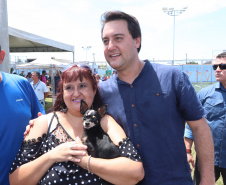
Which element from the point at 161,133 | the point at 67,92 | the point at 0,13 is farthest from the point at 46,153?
the point at 0,13

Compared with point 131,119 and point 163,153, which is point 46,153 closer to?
point 131,119

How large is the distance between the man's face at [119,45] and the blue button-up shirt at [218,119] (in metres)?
2.01

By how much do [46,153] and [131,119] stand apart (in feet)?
2.64

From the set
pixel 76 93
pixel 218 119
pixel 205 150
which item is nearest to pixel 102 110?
pixel 76 93

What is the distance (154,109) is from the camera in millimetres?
1926

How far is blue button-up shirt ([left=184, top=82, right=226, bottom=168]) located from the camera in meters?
3.25

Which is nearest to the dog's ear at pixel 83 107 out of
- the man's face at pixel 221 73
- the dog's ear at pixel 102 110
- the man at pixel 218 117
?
the dog's ear at pixel 102 110

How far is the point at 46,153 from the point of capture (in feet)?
5.69

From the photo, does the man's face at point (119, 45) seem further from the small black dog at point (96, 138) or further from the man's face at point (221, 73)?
the man's face at point (221, 73)

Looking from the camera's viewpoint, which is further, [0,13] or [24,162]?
[0,13]

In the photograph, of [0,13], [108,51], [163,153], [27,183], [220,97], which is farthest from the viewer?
[0,13]

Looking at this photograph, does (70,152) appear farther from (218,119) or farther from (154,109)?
(218,119)

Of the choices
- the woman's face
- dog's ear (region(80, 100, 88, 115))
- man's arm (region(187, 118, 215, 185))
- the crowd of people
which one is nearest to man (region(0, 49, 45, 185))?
the crowd of people

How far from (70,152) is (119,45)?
42.1 inches
